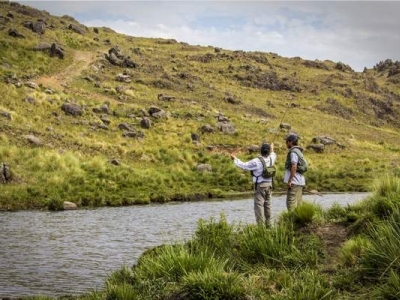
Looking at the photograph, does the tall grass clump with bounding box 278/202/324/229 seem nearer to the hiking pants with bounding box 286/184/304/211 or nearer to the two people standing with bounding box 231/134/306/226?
the two people standing with bounding box 231/134/306/226

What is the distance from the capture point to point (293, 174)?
53.6 ft

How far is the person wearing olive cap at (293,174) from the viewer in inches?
645

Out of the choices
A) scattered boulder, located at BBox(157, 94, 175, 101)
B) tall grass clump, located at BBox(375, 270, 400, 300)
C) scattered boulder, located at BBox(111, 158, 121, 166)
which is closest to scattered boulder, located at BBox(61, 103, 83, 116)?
scattered boulder, located at BBox(111, 158, 121, 166)

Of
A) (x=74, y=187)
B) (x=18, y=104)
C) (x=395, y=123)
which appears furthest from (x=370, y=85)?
(x=74, y=187)

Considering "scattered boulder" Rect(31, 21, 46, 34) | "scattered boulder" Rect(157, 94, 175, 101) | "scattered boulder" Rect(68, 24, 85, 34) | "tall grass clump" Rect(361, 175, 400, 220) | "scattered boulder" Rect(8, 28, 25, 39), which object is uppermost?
"scattered boulder" Rect(68, 24, 85, 34)

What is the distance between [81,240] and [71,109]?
119 feet

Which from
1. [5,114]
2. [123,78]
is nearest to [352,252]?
[5,114]

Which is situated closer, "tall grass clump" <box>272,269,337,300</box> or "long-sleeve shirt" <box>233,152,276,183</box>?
"tall grass clump" <box>272,269,337,300</box>

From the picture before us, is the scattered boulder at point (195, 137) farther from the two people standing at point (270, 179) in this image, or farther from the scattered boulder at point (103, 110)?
the two people standing at point (270, 179)

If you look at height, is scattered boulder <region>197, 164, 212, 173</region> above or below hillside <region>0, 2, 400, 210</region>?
below

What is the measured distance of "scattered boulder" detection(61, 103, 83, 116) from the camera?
56000 millimetres

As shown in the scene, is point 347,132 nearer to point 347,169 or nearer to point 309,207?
point 347,169

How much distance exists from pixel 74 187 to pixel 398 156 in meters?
49.0

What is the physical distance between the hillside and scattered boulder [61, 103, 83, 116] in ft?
0.75
